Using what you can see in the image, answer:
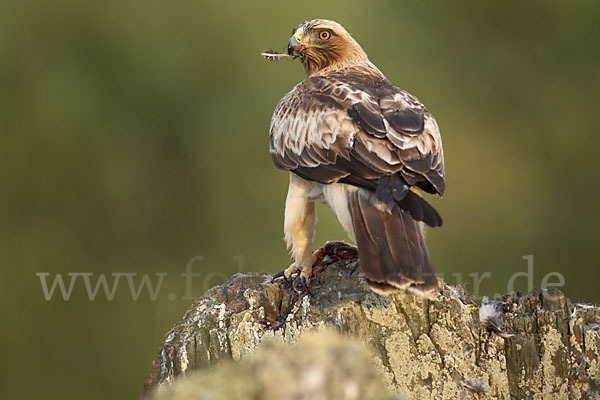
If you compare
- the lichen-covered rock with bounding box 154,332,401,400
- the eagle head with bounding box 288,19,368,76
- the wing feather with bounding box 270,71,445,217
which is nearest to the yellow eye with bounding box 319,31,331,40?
the eagle head with bounding box 288,19,368,76

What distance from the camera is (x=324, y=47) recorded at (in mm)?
6125

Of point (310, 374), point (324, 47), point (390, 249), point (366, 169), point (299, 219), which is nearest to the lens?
point (310, 374)

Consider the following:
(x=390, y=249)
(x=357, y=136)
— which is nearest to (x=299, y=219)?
(x=357, y=136)

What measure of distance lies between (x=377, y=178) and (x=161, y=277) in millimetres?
6521

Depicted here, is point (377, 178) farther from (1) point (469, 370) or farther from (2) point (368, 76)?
(2) point (368, 76)

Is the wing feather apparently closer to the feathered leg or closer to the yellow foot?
the feathered leg

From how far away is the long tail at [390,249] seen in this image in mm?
3822

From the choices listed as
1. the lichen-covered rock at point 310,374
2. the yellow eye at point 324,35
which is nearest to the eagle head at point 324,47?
the yellow eye at point 324,35

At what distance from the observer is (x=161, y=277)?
33.8ft

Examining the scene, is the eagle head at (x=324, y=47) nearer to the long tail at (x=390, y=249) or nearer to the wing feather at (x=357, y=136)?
the wing feather at (x=357, y=136)

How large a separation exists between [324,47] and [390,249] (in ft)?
8.52

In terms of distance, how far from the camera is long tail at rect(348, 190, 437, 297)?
3.82 meters

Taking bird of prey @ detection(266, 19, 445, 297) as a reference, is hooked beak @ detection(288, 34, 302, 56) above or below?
above

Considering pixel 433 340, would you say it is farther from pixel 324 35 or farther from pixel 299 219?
pixel 324 35
